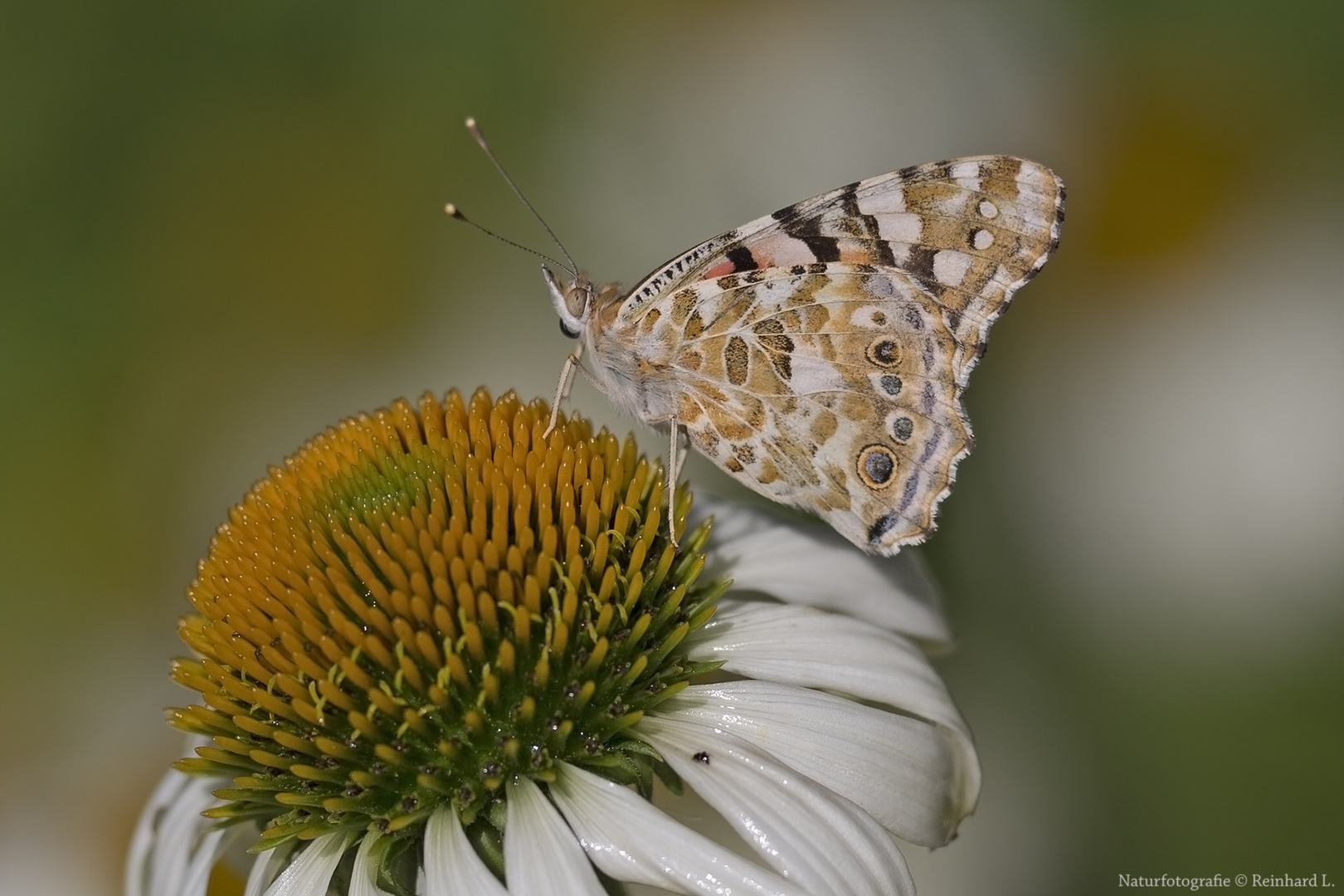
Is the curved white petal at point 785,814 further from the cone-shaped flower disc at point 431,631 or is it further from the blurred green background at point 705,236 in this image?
the blurred green background at point 705,236

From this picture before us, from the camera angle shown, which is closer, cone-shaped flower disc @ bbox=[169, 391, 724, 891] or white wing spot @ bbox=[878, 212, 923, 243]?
cone-shaped flower disc @ bbox=[169, 391, 724, 891]

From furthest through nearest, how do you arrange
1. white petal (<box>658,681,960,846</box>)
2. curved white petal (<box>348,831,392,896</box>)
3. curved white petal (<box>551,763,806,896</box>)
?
white petal (<box>658,681,960,846</box>), curved white petal (<box>348,831,392,896</box>), curved white petal (<box>551,763,806,896</box>)

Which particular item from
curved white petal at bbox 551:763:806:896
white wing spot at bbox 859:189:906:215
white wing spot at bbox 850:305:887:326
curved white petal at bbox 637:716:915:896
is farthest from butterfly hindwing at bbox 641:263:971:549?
→ curved white petal at bbox 551:763:806:896

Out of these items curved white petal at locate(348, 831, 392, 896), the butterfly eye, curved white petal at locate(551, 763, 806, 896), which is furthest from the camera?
the butterfly eye

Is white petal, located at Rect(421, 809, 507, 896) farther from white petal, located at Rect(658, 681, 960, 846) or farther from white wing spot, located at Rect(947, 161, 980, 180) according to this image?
white wing spot, located at Rect(947, 161, 980, 180)

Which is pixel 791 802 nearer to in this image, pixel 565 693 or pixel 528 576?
pixel 565 693

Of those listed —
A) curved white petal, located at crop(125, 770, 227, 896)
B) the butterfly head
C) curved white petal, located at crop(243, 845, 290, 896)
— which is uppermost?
the butterfly head
